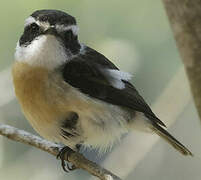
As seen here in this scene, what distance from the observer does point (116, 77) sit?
12.0 feet

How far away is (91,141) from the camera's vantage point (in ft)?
11.7

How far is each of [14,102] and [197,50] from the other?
323 cm

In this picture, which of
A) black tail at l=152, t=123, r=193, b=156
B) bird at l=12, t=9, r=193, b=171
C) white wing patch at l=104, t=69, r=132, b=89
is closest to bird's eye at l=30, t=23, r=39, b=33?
bird at l=12, t=9, r=193, b=171

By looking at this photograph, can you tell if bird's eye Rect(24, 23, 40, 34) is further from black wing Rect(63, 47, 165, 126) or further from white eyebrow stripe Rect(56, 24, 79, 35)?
black wing Rect(63, 47, 165, 126)

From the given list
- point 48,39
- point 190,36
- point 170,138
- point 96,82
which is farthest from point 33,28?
point 190,36

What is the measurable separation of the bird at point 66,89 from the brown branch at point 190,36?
1.65 m

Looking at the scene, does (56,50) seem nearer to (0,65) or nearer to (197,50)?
(0,65)

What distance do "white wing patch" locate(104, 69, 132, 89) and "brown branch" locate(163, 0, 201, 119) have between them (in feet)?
6.33

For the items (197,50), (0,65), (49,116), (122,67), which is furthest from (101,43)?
(197,50)

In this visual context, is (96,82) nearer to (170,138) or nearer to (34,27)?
(34,27)

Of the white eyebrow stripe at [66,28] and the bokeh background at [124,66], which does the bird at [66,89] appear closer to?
the white eyebrow stripe at [66,28]

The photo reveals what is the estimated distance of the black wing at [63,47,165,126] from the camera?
3.45m

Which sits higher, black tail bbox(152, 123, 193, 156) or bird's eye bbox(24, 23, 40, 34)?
bird's eye bbox(24, 23, 40, 34)

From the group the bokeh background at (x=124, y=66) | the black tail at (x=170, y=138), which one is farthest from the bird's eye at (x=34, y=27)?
Answer: the black tail at (x=170, y=138)
